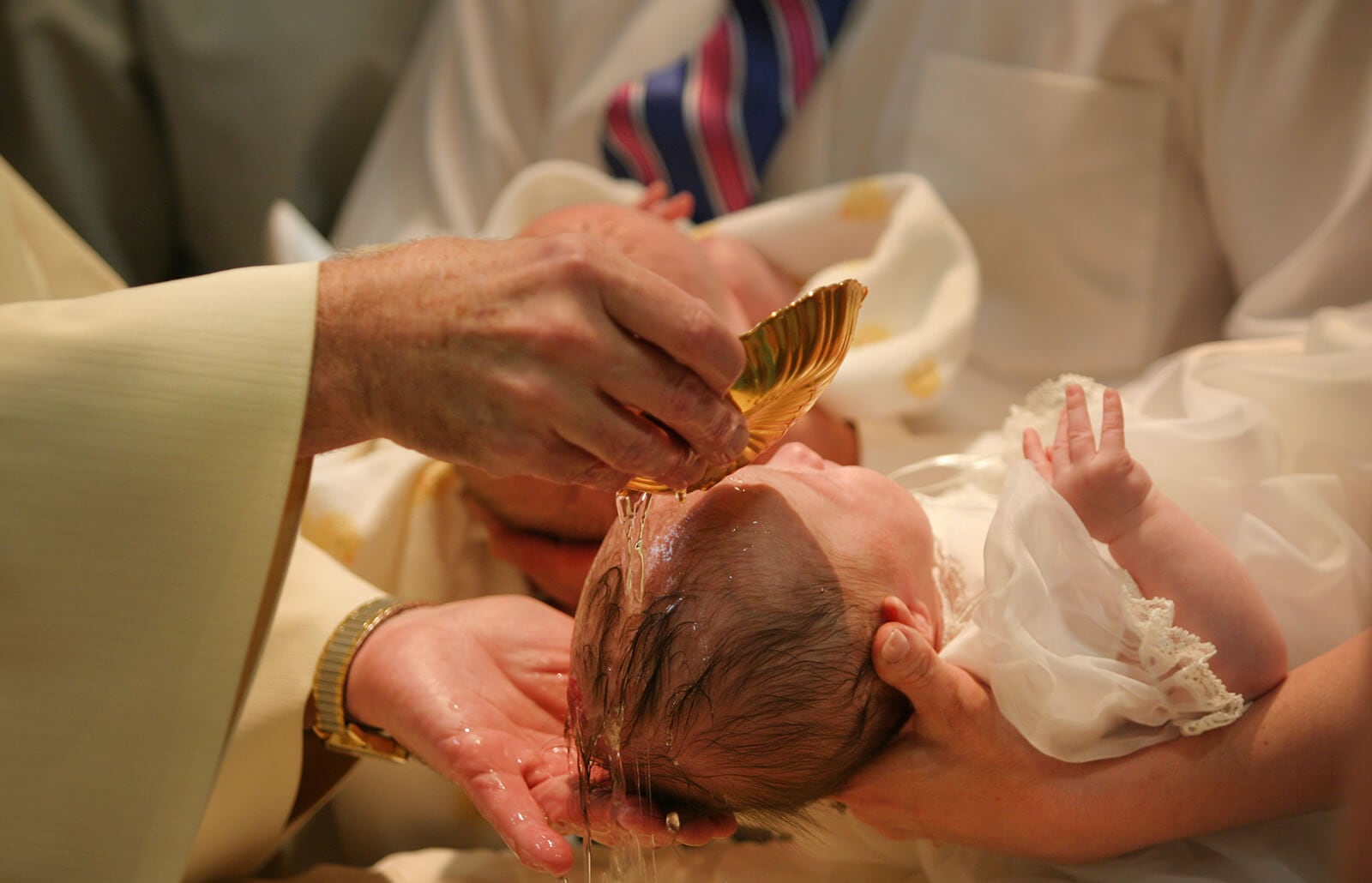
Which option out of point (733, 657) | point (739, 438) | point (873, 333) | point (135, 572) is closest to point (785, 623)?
point (733, 657)

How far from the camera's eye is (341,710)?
121cm

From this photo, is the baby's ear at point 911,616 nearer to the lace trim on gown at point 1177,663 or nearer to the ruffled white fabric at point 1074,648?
the ruffled white fabric at point 1074,648

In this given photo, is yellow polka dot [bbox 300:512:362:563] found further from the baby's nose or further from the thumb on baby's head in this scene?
the thumb on baby's head

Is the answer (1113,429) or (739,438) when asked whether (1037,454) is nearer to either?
(1113,429)

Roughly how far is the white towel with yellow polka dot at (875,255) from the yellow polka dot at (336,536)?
554 millimetres

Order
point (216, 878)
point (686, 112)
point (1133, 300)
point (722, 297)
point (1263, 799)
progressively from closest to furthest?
point (1263, 799) → point (216, 878) → point (722, 297) → point (1133, 300) → point (686, 112)

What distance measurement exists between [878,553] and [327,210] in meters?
1.63

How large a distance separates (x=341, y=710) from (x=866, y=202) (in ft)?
3.59

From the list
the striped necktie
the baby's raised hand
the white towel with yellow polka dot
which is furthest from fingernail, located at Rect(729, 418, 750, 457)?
the striped necktie

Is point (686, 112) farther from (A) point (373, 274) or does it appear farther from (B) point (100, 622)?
(B) point (100, 622)

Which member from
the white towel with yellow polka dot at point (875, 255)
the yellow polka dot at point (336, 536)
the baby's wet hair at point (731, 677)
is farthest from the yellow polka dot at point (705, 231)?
the baby's wet hair at point (731, 677)

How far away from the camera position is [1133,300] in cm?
172

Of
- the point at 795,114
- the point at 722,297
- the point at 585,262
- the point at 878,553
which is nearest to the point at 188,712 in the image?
the point at 585,262

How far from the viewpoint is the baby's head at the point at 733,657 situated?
93 cm
